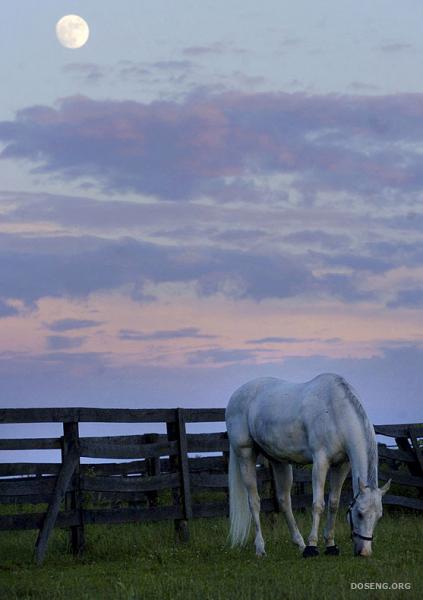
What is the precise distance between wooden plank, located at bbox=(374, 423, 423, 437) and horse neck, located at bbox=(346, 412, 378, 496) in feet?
24.5

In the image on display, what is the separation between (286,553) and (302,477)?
4883mm

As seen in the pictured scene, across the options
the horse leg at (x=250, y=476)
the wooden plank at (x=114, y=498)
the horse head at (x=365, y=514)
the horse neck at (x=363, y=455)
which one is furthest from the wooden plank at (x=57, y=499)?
the wooden plank at (x=114, y=498)

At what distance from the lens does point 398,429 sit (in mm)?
21672

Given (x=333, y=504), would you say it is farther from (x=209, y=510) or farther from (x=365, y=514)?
(x=209, y=510)

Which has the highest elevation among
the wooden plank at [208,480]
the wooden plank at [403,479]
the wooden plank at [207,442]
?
the wooden plank at [207,442]

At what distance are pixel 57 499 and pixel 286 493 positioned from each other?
3.53 m

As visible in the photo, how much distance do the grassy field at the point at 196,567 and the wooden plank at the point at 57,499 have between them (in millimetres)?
230

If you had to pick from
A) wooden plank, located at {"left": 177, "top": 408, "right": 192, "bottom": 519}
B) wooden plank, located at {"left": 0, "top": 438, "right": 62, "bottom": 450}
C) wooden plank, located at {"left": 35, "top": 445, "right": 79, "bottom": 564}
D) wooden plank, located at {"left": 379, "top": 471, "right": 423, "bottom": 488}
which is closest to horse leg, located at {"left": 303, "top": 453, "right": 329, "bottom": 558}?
wooden plank, located at {"left": 177, "top": 408, "right": 192, "bottom": 519}

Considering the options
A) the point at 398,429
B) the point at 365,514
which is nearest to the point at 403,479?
the point at 398,429

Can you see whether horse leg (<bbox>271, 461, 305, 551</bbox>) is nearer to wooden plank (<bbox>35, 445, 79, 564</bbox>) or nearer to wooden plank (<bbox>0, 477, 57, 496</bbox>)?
wooden plank (<bbox>35, 445, 79, 564</bbox>)

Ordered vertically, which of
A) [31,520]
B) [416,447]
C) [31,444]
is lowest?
[31,520]

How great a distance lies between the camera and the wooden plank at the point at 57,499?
47.0 feet

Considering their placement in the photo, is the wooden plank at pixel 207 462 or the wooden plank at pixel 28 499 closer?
the wooden plank at pixel 28 499

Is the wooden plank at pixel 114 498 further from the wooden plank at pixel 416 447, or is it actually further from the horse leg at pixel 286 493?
the wooden plank at pixel 416 447
